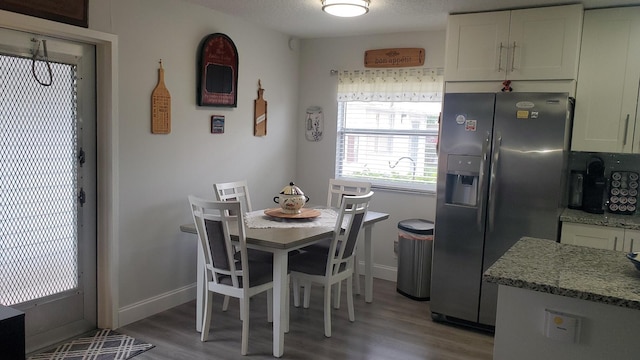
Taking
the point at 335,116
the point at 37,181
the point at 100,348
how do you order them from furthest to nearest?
the point at 335,116
the point at 100,348
the point at 37,181

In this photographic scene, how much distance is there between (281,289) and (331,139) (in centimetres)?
228

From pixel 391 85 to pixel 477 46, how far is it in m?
1.13

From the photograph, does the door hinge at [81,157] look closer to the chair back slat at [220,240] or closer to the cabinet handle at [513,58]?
the chair back slat at [220,240]

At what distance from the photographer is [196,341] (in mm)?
3244

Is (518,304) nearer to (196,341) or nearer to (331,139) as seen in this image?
(196,341)

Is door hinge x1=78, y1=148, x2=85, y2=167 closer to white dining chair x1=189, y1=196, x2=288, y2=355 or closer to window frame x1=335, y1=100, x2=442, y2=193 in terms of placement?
white dining chair x1=189, y1=196, x2=288, y2=355

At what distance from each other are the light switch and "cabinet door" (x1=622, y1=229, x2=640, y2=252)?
1.82 metres

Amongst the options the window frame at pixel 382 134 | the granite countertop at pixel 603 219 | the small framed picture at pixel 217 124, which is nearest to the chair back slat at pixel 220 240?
the small framed picture at pixel 217 124

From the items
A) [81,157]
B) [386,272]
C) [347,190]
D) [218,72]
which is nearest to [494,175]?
A: [347,190]

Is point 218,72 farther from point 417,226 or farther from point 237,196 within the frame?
point 417,226

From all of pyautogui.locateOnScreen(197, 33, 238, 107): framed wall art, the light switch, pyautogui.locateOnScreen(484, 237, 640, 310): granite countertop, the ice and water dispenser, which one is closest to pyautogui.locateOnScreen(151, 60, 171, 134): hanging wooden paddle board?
pyautogui.locateOnScreen(197, 33, 238, 107): framed wall art

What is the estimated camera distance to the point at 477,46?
3.58 meters

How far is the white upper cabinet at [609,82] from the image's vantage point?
130 inches

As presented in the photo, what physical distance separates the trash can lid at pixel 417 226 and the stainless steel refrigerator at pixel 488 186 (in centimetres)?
45
